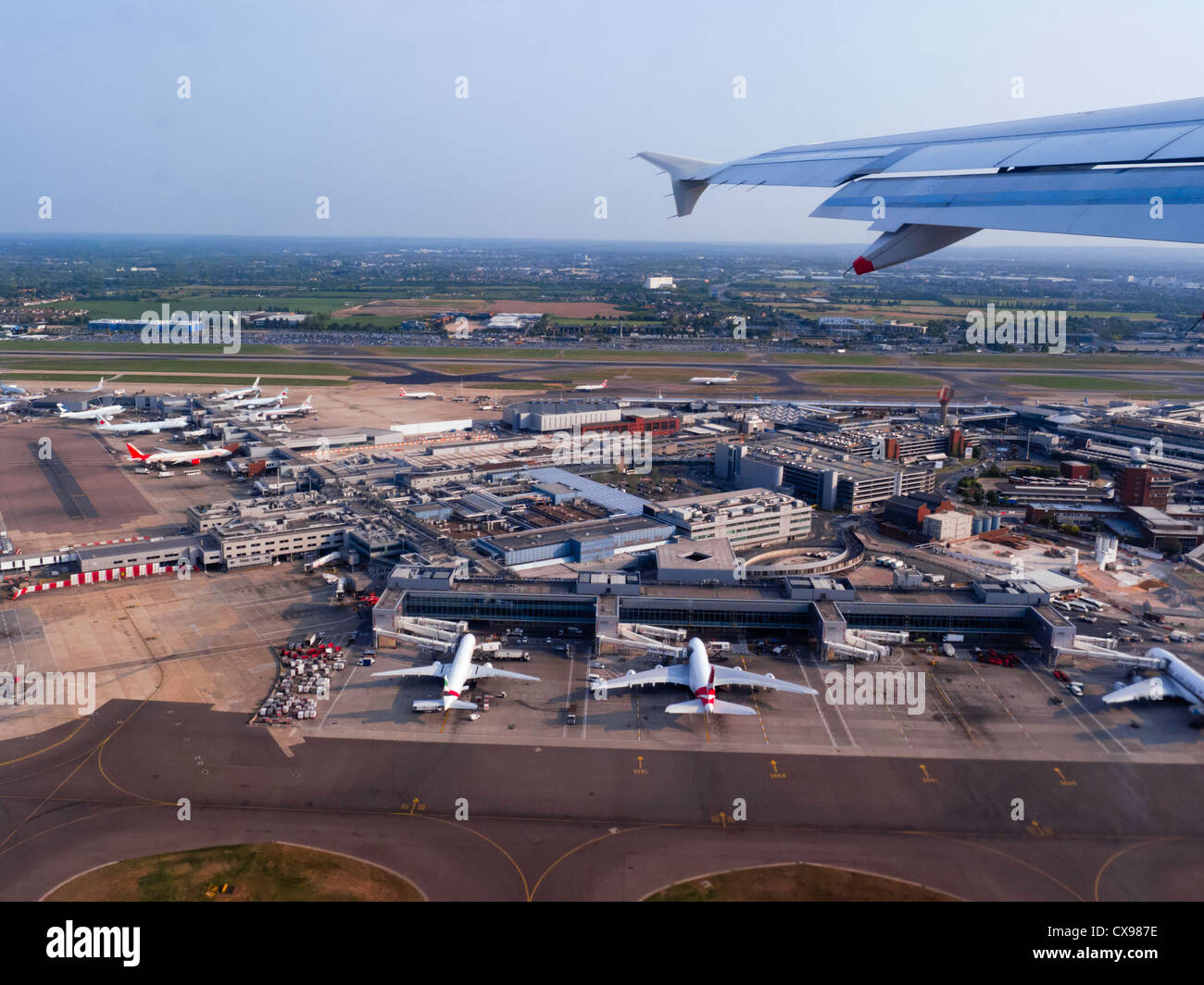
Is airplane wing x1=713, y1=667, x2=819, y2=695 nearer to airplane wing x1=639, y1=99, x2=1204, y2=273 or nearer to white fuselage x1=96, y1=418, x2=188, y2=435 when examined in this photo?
airplane wing x1=639, y1=99, x2=1204, y2=273

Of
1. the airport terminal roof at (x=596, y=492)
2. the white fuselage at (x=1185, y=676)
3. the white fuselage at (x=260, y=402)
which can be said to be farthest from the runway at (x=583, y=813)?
the white fuselage at (x=260, y=402)

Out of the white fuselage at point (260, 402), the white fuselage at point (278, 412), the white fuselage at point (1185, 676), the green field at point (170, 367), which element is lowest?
the white fuselage at point (1185, 676)

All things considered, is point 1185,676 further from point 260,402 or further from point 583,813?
point 260,402

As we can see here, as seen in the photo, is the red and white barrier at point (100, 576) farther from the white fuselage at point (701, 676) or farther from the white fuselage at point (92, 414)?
the white fuselage at point (92, 414)

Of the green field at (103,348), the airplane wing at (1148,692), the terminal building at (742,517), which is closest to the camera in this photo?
the airplane wing at (1148,692)

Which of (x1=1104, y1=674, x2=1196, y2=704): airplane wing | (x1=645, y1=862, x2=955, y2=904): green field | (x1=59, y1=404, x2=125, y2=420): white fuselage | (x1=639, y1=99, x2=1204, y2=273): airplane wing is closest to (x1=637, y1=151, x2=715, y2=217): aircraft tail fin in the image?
(x1=639, y1=99, x2=1204, y2=273): airplane wing
